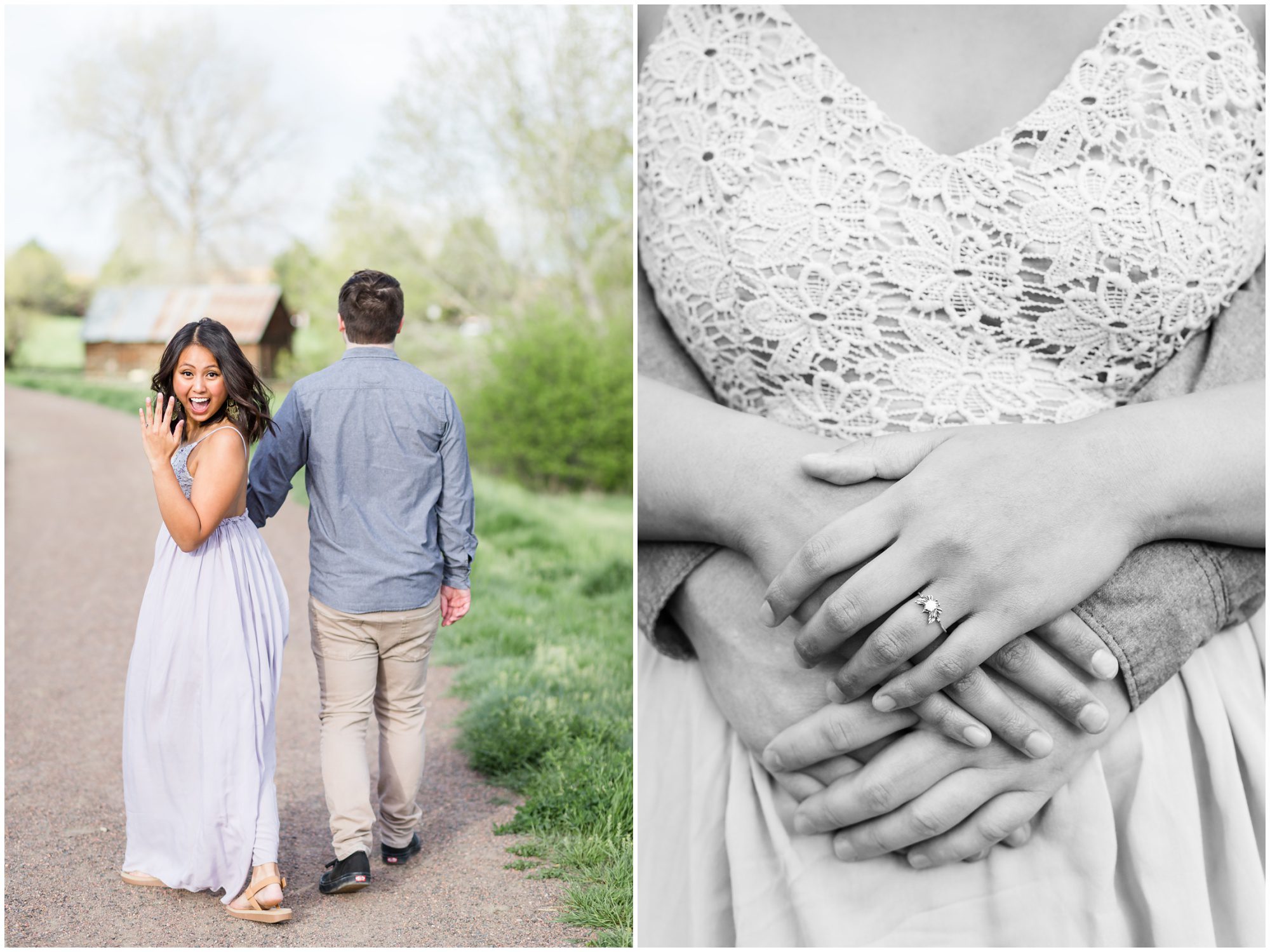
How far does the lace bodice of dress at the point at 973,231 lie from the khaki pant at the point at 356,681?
1083 mm

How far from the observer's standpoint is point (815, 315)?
5.96 feet

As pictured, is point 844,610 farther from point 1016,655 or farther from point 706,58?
point 706,58

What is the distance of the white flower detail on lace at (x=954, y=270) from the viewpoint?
177 cm

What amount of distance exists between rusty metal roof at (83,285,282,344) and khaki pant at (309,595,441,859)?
1.39 m

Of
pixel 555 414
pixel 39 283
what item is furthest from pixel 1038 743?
pixel 555 414

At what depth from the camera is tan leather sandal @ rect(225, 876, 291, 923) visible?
7.23 ft

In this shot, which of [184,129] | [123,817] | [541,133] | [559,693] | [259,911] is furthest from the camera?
[541,133]

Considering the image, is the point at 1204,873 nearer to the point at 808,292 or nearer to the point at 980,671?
the point at 980,671

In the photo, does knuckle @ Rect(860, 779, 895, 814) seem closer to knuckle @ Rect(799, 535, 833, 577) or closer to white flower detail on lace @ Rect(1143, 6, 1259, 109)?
knuckle @ Rect(799, 535, 833, 577)

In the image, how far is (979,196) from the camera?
1.77 metres


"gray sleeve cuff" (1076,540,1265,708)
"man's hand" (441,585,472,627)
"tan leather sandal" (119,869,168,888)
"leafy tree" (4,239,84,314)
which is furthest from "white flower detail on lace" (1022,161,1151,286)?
"leafy tree" (4,239,84,314)

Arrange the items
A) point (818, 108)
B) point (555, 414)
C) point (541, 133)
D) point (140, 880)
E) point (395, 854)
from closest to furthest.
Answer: point (818, 108) → point (140, 880) → point (395, 854) → point (555, 414) → point (541, 133)

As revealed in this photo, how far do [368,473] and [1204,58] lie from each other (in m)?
1.90

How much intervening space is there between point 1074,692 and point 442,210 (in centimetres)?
899
